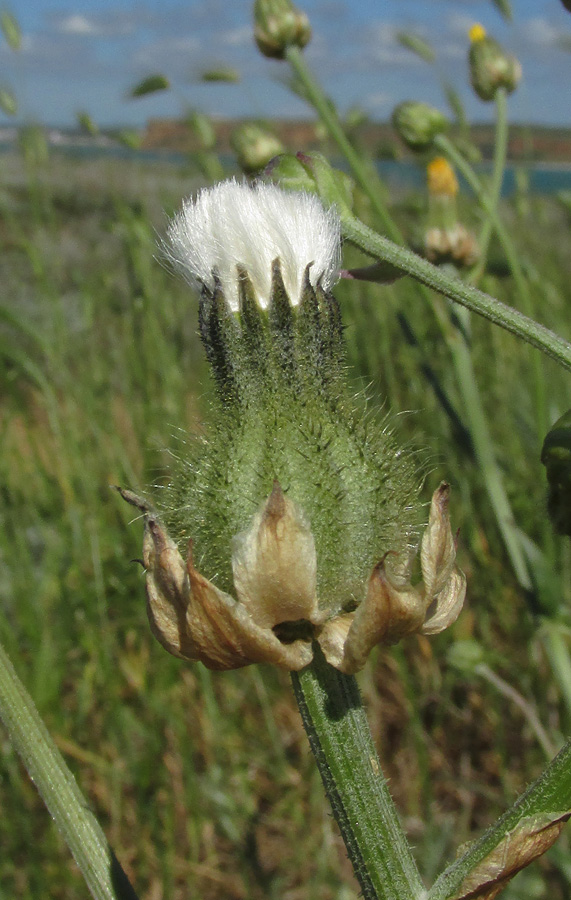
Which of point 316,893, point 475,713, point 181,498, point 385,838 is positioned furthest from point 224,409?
point 475,713

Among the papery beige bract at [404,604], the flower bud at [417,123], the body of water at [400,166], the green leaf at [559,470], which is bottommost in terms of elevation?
the papery beige bract at [404,604]

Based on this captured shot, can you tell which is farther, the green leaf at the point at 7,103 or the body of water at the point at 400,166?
the body of water at the point at 400,166

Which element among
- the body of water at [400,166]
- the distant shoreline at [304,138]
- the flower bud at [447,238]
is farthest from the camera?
the body of water at [400,166]

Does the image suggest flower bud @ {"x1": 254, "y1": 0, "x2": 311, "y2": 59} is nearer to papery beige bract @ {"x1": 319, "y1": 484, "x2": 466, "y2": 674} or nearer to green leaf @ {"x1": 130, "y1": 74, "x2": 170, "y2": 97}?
green leaf @ {"x1": 130, "y1": 74, "x2": 170, "y2": 97}

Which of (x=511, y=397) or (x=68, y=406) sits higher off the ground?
(x=68, y=406)

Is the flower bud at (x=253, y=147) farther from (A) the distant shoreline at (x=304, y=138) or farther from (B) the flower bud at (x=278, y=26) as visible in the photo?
(B) the flower bud at (x=278, y=26)

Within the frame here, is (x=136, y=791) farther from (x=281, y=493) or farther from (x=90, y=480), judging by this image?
(x=281, y=493)

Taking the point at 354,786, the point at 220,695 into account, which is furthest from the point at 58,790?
the point at 220,695

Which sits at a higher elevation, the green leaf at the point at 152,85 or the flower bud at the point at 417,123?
the green leaf at the point at 152,85

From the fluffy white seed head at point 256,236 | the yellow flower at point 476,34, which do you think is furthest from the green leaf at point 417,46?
the fluffy white seed head at point 256,236
